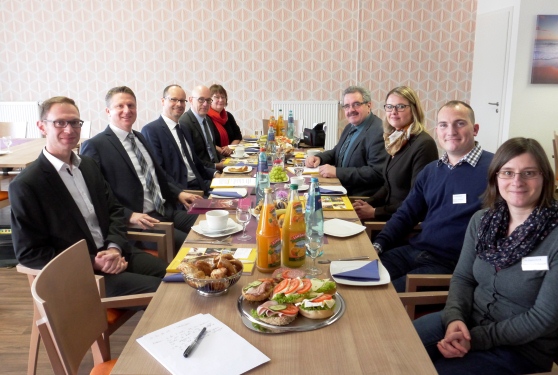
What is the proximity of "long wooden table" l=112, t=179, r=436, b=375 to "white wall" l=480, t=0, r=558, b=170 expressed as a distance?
4732 millimetres

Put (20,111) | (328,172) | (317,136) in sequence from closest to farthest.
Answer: (328,172)
(317,136)
(20,111)

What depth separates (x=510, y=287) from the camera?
159 centimetres

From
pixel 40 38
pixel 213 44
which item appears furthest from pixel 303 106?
pixel 40 38

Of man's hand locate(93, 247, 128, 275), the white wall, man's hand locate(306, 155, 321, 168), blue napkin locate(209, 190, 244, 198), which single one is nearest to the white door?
the white wall

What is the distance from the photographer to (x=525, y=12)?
5.30 meters

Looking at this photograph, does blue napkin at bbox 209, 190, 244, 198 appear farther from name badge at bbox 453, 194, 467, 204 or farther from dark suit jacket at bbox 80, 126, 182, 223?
name badge at bbox 453, 194, 467, 204

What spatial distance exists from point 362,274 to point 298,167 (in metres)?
1.65

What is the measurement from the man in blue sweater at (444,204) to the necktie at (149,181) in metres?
1.30

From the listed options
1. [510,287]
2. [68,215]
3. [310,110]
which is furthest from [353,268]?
[310,110]

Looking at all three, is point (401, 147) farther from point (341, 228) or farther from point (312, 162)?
Answer: point (341, 228)

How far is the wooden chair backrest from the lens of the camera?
130 cm

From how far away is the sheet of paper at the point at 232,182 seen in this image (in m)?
2.88

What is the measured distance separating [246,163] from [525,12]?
3.70 metres

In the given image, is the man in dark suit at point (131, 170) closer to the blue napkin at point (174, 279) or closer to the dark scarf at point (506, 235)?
the blue napkin at point (174, 279)
